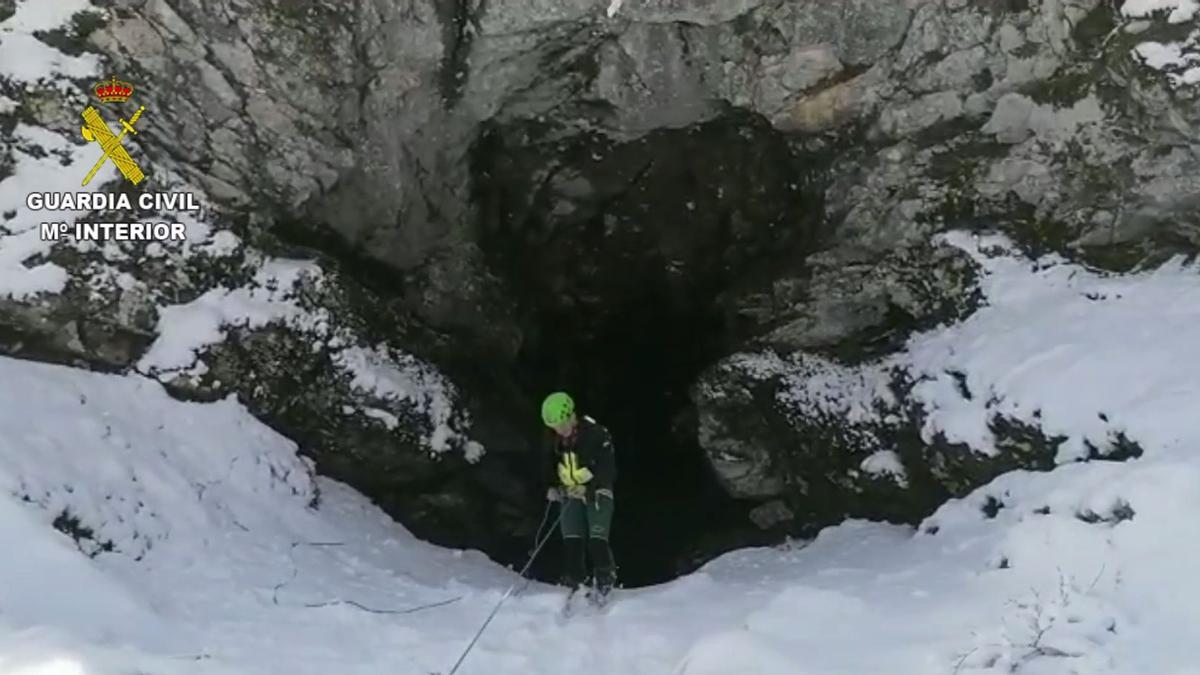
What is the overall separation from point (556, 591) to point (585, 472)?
3.07 ft

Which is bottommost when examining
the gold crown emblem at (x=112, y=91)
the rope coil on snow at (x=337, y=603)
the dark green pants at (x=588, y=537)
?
the rope coil on snow at (x=337, y=603)

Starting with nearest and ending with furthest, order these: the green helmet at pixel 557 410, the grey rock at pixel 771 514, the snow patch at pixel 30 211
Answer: the green helmet at pixel 557 410 < the snow patch at pixel 30 211 < the grey rock at pixel 771 514

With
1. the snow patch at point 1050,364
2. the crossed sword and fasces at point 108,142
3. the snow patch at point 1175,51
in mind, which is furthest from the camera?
the crossed sword and fasces at point 108,142

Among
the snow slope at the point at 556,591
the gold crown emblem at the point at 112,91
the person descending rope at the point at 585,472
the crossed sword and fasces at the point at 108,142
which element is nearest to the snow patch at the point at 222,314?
the snow slope at the point at 556,591

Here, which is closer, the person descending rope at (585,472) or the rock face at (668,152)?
the person descending rope at (585,472)

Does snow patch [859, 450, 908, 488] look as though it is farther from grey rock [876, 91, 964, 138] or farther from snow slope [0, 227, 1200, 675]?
grey rock [876, 91, 964, 138]

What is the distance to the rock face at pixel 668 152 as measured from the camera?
9109 mm

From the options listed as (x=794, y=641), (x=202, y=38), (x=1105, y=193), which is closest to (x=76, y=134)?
(x=202, y=38)

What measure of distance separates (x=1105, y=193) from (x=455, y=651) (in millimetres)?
6549

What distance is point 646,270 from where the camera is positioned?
512 inches

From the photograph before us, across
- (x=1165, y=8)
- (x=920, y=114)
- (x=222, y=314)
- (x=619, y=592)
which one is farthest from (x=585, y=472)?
(x=1165, y=8)

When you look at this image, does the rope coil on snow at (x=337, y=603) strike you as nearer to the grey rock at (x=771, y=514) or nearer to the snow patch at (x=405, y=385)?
the snow patch at (x=405, y=385)

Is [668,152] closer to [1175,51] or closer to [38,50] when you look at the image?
[1175,51]

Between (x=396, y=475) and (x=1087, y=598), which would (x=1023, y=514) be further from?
(x=396, y=475)
